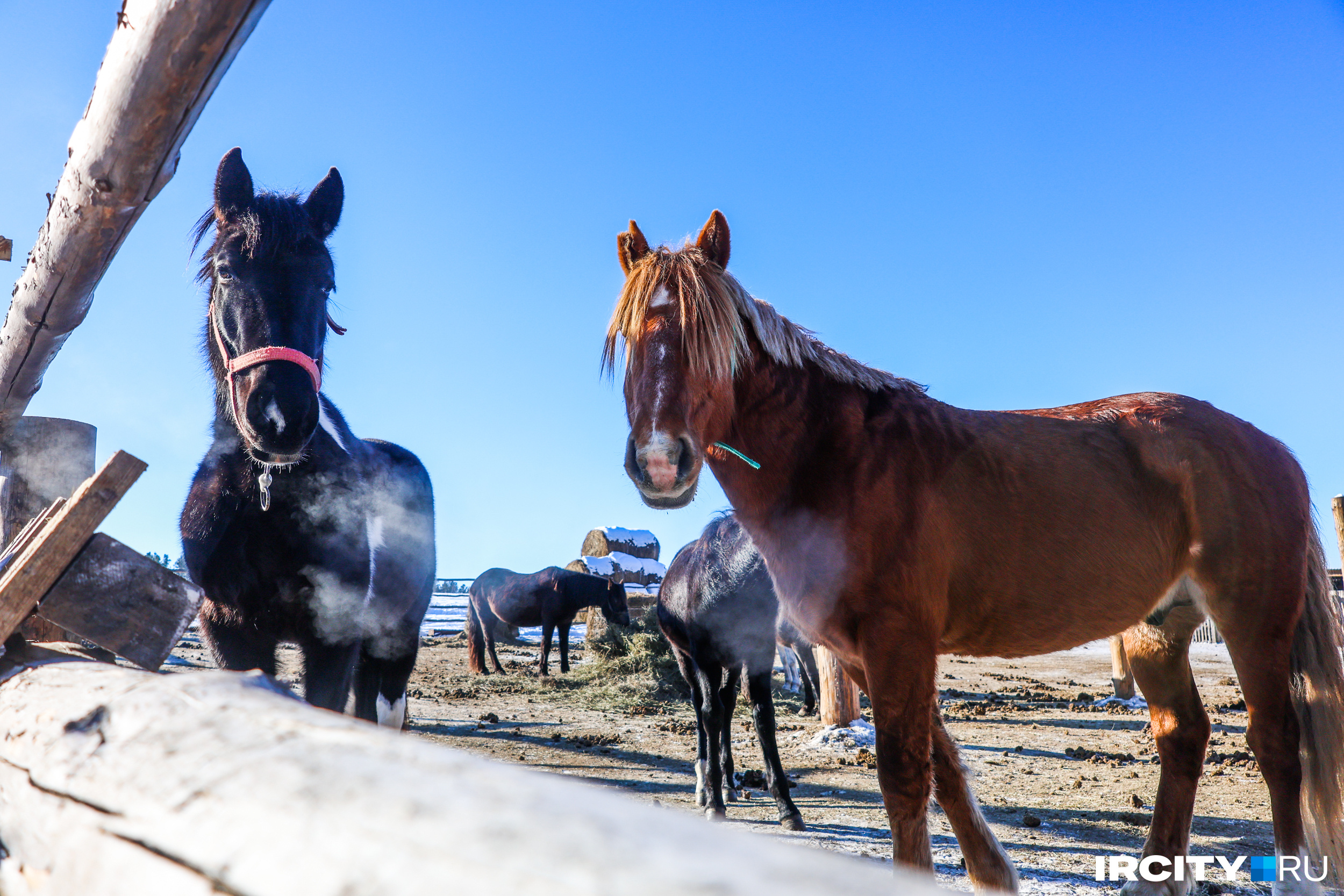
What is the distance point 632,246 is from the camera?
299cm

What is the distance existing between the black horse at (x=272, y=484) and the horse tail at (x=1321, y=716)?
3.74 meters

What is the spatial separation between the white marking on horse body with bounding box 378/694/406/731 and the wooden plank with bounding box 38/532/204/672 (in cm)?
207

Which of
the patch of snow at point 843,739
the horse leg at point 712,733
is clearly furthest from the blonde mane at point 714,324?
the patch of snow at point 843,739

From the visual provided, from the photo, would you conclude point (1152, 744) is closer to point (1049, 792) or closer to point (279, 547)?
point (1049, 792)

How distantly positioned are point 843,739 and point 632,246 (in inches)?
228

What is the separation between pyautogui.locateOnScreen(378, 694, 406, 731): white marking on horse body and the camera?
390cm

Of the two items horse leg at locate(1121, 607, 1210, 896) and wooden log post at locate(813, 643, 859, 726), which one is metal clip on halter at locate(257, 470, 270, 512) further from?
wooden log post at locate(813, 643, 859, 726)

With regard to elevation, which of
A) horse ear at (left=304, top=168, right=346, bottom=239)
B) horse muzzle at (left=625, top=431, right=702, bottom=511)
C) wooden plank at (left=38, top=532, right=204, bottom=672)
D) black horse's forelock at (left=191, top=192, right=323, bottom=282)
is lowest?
wooden plank at (left=38, top=532, right=204, bottom=672)

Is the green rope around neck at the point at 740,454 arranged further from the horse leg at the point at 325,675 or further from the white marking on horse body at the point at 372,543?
the horse leg at the point at 325,675

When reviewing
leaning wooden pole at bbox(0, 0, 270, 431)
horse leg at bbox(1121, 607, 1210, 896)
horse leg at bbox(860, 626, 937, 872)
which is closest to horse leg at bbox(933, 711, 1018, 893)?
horse leg at bbox(860, 626, 937, 872)

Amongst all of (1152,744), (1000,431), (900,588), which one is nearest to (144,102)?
(900,588)

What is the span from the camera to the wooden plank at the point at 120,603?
191 cm

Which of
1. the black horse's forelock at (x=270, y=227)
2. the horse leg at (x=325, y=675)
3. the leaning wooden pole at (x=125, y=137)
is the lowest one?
the horse leg at (x=325, y=675)

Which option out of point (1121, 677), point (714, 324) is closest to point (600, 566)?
point (1121, 677)
